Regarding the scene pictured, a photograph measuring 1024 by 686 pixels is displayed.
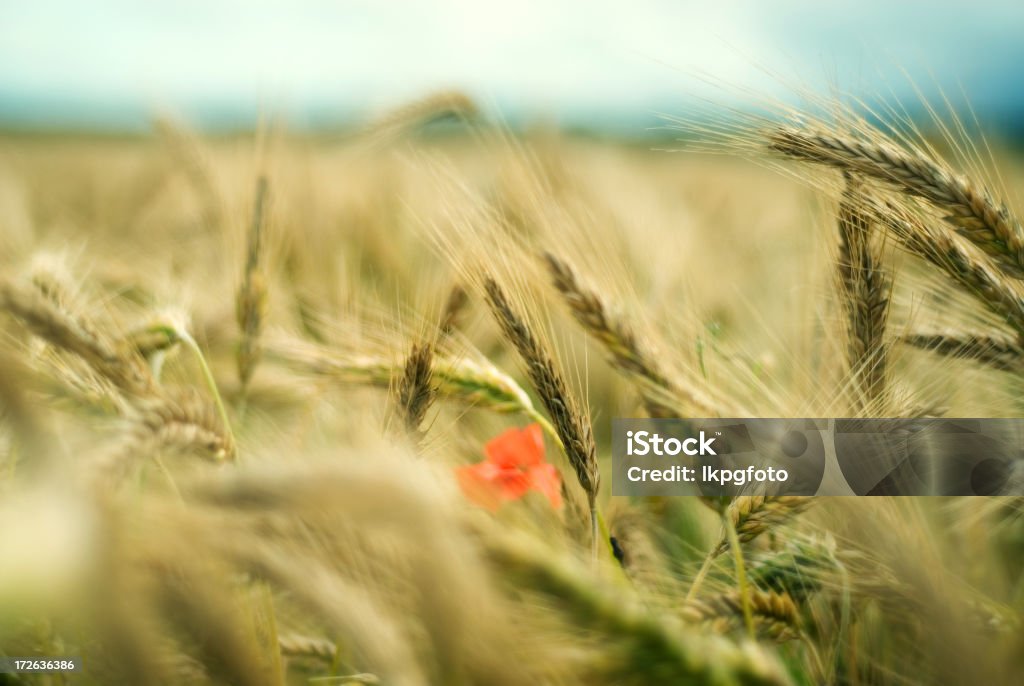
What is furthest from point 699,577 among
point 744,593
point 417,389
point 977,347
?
point 977,347

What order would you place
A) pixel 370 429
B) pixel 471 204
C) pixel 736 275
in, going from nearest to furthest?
pixel 370 429 < pixel 471 204 < pixel 736 275

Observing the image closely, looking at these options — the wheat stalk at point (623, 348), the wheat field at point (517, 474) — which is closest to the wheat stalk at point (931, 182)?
the wheat field at point (517, 474)

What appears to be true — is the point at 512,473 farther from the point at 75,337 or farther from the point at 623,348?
the point at 75,337

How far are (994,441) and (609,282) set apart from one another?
47 cm

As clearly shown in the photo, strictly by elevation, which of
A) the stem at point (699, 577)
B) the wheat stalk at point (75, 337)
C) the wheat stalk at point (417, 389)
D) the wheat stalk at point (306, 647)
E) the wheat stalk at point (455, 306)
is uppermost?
the wheat stalk at point (455, 306)

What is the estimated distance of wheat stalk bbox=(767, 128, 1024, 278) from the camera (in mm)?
651

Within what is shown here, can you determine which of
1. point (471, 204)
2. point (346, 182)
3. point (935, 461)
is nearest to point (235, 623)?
point (471, 204)

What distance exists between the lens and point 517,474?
687mm

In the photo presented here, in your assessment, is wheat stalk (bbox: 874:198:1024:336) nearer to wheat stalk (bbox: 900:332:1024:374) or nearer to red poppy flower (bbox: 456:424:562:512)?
wheat stalk (bbox: 900:332:1024:374)

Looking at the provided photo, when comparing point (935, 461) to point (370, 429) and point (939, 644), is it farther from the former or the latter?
point (370, 429)

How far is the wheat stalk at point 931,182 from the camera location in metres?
0.65

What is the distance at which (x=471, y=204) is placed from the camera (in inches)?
28.4

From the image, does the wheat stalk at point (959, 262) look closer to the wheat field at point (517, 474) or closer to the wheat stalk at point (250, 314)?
the wheat field at point (517, 474)

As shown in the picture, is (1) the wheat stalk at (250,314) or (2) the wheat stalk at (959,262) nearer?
(2) the wheat stalk at (959,262)
